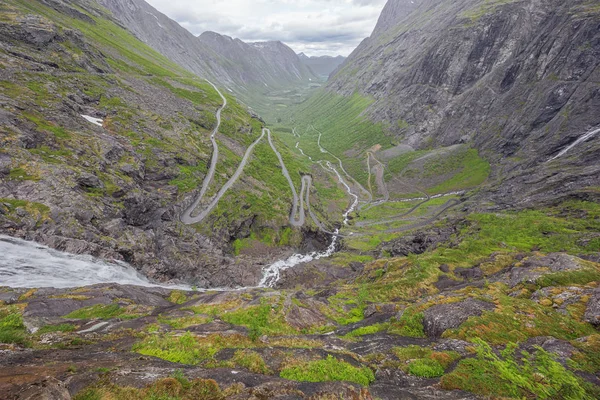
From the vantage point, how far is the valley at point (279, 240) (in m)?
14.8

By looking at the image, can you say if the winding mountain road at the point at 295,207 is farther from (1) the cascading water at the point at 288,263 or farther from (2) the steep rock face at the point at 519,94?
(2) the steep rock face at the point at 519,94

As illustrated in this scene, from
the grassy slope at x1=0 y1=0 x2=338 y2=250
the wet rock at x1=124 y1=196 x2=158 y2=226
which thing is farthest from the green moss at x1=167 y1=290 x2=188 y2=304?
the grassy slope at x1=0 y1=0 x2=338 y2=250

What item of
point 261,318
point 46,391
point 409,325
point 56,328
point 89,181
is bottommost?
point 261,318

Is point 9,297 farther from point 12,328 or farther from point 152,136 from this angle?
point 152,136

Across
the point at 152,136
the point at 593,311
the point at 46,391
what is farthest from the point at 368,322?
the point at 152,136

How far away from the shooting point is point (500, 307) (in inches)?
786

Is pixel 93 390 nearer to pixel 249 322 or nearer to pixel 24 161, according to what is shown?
pixel 249 322

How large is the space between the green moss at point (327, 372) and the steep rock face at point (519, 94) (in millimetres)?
78599

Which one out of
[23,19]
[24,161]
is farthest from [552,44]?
[23,19]

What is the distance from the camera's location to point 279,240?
7981cm

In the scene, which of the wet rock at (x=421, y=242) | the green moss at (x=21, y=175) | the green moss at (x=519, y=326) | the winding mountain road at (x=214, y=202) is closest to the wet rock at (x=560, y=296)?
the green moss at (x=519, y=326)

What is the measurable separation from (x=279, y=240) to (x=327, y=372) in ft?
213

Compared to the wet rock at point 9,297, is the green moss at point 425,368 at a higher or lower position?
higher

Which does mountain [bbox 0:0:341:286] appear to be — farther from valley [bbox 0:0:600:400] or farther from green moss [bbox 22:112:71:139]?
valley [bbox 0:0:600:400]
